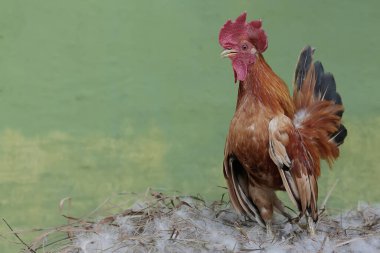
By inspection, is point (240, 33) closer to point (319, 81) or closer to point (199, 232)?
point (319, 81)

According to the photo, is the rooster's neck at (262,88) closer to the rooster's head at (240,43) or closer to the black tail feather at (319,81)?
the rooster's head at (240,43)

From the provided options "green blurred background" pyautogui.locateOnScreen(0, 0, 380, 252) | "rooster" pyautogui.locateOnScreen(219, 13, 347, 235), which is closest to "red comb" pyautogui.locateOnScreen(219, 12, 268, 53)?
"rooster" pyautogui.locateOnScreen(219, 13, 347, 235)

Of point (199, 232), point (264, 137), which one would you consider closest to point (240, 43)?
point (264, 137)

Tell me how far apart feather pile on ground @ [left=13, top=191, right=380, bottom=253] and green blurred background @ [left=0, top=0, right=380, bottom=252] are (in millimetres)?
180

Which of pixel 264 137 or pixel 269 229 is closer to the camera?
pixel 264 137

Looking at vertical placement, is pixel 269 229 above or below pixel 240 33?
below

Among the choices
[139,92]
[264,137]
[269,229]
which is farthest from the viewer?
[139,92]

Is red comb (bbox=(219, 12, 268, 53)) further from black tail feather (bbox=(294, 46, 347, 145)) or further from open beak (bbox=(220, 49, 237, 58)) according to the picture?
black tail feather (bbox=(294, 46, 347, 145))

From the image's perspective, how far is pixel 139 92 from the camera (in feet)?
5.28

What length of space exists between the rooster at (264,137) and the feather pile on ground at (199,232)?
0.21 feet

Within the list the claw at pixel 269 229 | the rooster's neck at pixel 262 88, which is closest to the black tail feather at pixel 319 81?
the rooster's neck at pixel 262 88

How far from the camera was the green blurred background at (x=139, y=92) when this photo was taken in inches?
61.5

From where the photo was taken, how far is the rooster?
3.85 feet

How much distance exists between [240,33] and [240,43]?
2cm
